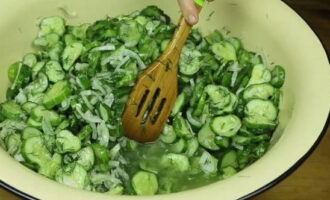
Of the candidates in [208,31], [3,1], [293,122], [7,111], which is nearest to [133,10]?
[208,31]

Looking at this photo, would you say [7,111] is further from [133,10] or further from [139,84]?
[133,10]

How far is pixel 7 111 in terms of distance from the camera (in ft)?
3.64

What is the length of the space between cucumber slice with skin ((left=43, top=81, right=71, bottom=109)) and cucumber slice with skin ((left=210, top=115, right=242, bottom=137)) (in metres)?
0.31

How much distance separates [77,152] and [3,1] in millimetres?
409

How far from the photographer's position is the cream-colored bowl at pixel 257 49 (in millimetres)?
838

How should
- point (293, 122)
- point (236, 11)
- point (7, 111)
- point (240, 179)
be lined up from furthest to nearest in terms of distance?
point (236, 11), point (7, 111), point (293, 122), point (240, 179)

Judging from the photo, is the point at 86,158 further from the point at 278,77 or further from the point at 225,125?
A: the point at 278,77

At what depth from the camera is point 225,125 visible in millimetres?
1091

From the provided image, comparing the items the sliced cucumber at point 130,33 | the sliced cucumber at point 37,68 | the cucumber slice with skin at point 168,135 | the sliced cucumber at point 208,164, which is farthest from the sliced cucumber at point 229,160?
the sliced cucumber at point 37,68

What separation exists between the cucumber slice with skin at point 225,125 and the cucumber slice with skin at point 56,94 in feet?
1.02

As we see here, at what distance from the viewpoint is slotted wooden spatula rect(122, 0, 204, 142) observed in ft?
3.57

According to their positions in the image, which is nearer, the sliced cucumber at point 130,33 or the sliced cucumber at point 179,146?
the sliced cucumber at point 179,146

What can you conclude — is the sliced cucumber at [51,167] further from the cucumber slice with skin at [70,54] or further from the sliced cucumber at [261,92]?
the sliced cucumber at [261,92]

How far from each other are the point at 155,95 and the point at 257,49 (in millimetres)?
296
